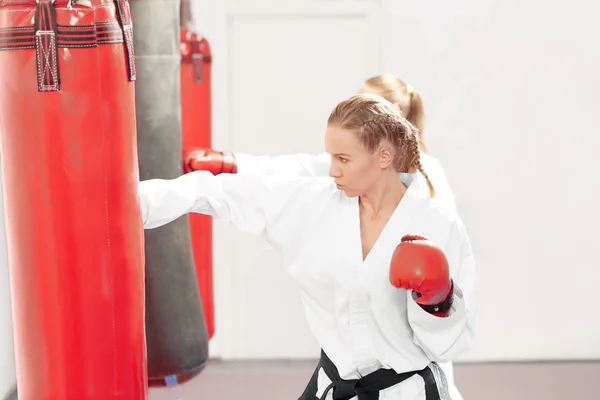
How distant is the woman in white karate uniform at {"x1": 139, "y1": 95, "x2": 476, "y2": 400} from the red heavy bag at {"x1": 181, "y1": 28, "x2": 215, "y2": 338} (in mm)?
1713

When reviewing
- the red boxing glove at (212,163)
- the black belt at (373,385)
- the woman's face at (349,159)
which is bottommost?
the black belt at (373,385)

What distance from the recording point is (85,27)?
2.02 meters

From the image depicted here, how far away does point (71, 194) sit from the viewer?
205 cm

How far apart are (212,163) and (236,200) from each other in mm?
793

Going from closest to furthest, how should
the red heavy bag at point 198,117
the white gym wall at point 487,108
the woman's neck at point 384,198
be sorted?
the woman's neck at point 384,198 → the red heavy bag at point 198,117 → the white gym wall at point 487,108

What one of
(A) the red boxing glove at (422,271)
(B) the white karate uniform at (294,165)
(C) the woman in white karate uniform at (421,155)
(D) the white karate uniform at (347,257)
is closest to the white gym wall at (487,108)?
(B) the white karate uniform at (294,165)

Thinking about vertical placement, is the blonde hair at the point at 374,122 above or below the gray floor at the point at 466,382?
above

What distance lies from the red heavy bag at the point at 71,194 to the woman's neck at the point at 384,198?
612 millimetres

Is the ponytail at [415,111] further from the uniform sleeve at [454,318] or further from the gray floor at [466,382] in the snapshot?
the gray floor at [466,382]

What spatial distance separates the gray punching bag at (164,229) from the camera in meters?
3.04

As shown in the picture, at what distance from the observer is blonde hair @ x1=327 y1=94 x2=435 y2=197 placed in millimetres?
2064

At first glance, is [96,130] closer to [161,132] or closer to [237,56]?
[161,132]

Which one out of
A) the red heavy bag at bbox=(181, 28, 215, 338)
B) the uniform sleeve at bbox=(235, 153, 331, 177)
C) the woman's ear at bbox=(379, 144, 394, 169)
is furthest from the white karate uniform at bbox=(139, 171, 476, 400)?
the red heavy bag at bbox=(181, 28, 215, 338)

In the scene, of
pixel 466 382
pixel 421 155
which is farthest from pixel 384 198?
pixel 466 382
